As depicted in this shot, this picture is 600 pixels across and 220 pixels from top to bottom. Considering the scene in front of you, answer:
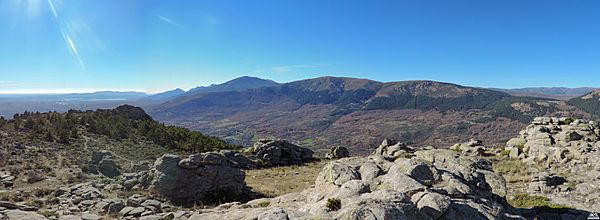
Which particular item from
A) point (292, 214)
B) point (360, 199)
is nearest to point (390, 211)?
point (360, 199)

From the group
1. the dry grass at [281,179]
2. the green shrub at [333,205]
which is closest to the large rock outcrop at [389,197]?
the green shrub at [333,205]

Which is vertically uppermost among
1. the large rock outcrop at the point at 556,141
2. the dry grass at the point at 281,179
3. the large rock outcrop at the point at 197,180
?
the large rock outcrop at the point at 556,141

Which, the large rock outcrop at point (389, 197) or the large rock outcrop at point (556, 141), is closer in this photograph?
the large rock outcrop at point (389, 197)

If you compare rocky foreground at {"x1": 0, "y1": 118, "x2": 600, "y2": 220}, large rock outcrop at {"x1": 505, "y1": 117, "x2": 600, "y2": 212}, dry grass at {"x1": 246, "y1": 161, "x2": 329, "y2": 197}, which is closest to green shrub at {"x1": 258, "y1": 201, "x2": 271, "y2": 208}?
rocky foreground at {"x1": 0, "y1": 118, "x2": 600, "y2": 220}

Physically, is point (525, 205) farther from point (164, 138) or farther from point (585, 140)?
point (164, 138)

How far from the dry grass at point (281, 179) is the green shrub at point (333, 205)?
45.2 ft

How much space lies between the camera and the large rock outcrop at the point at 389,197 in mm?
8688

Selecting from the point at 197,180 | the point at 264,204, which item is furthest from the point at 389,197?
the point at 197,180

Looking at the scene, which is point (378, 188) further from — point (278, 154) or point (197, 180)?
point (278, 154)

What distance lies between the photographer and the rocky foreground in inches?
372

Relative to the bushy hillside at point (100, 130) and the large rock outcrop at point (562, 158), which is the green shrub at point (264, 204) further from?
the bushy hillside at point (100, 130)

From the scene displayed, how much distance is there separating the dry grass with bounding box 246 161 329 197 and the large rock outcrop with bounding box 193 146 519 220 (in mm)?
10477

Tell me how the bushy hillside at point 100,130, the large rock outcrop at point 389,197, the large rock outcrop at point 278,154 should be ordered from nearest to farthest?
A: 1. the large rock outcrop at point 389,197
2. the bushy hillside at point 100,130
3. the large rock outcrop at point 278,154

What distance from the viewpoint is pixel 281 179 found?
1147 inches
